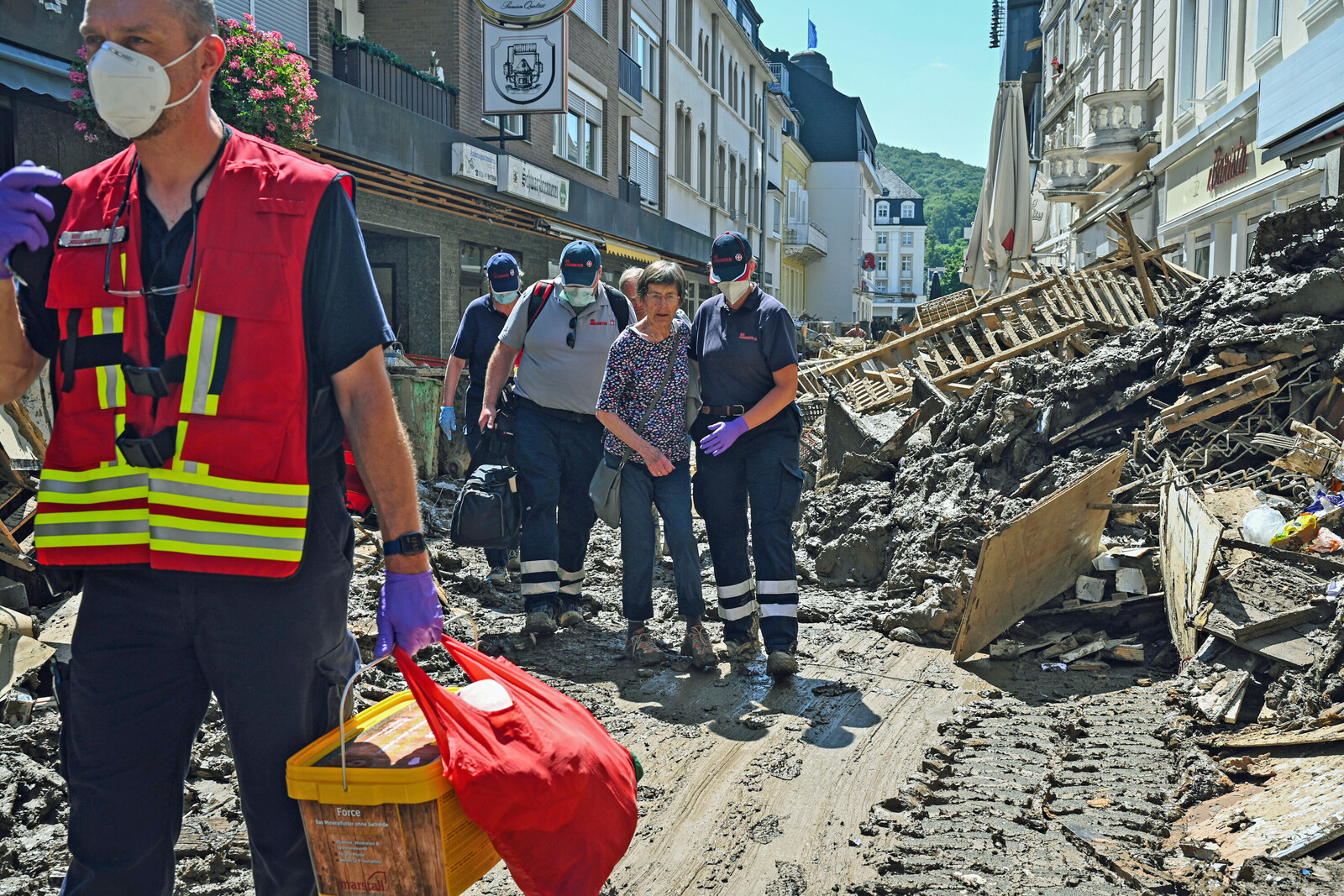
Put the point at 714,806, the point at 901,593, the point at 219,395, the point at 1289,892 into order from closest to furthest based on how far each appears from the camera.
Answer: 1. the point at 219,395
2. the point at 1289,892
3. the point at 714,806
4. the point at 901,593

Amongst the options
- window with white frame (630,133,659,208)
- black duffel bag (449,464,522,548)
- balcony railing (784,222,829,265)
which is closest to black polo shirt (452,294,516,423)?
black duffel bag (449,464,522,548)

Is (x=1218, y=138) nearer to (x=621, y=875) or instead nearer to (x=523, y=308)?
(x=523, y=308)

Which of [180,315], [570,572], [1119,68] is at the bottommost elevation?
[570,572]

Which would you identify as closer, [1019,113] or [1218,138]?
[1218,138]

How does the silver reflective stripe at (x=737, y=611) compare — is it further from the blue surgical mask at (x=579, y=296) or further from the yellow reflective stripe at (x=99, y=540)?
the yellow reflective stripe at (x=99, y=540)

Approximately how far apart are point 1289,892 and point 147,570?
2.73m

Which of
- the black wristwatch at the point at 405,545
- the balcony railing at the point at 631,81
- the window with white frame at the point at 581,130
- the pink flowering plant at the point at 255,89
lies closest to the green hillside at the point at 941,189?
the balcony railing at the point at 631,81

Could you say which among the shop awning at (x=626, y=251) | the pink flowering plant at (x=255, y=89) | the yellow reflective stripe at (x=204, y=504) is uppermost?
the shop awning at (x=626, y=251)

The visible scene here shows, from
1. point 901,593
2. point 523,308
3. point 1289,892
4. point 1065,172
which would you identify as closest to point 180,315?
point 1289,892

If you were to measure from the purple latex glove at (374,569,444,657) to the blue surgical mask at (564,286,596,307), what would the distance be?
359cm

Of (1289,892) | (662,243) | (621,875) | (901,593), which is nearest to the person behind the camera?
(1289,892)

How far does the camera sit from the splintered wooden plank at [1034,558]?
195 inches

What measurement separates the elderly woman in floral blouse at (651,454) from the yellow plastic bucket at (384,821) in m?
3.22

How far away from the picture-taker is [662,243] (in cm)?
2628
